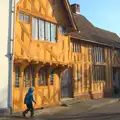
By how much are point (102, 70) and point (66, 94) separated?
5.55m

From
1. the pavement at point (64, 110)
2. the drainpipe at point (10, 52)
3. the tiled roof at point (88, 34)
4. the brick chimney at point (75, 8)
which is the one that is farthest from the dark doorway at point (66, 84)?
the brick chimney at point (75, 8)

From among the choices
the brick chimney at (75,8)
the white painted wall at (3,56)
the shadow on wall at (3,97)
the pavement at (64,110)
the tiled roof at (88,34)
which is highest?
the brick chimney at (75,8)

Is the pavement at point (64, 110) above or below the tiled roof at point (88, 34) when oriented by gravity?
below

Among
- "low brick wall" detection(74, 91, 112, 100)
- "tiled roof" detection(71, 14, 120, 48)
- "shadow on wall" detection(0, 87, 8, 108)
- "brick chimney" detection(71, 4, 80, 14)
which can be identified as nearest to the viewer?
"shadow on wall" detection(0, 87, 8, 108)

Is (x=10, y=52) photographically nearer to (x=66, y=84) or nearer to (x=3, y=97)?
(x=3, y=97)

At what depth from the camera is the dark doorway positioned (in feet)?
68.3

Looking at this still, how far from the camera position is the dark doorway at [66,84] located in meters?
20.8

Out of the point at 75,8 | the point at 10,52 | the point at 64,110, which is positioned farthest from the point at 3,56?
the point at 75,8

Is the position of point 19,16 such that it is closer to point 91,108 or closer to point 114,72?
point 91,108

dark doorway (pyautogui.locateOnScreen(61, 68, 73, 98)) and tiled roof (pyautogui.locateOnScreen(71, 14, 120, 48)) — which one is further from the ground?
tiled roof (pyautogui.locateOnScreen(71, 14, 120, 48))

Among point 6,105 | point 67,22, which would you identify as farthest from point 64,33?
point 6,105

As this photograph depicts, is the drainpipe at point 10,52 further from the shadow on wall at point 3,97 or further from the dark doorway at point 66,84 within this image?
the dark doorway at point 66,84

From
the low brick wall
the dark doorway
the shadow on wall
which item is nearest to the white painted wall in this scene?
the shadow on wall

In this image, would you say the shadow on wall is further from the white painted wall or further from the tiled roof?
the tiled roof
